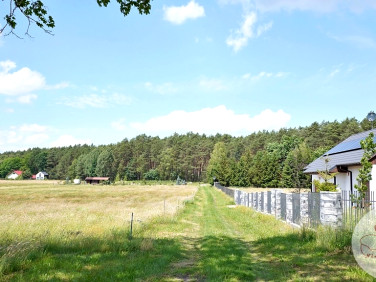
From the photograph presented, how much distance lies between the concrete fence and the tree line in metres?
44.2

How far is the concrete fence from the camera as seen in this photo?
11.0 metres

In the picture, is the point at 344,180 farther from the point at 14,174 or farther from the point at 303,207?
the point at 14,174

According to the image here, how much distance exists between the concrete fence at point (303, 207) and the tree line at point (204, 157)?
4423 cm

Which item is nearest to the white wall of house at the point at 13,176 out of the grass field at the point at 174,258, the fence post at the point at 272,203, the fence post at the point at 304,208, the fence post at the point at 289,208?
the fence post at the point at 272,203

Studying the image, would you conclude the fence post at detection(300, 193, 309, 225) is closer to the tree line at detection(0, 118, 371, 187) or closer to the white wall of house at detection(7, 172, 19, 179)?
the tree line at detection(0, 118, 371, 187)

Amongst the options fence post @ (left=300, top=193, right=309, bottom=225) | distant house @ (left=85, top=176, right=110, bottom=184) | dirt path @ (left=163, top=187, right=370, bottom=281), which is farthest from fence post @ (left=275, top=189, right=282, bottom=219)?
distant house @ (left=85, top=176, right=110, bottom=184)

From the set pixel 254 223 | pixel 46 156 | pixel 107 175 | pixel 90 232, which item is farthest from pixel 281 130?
pixel 46 156

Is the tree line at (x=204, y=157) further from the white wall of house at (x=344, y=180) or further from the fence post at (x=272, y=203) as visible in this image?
the fence post at (x=272, y=203)

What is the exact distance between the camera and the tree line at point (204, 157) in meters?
76.3

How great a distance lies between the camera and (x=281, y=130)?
108 m

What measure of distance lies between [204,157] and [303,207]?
375 ft

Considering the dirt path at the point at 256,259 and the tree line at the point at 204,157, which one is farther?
the tree line at the point at 204,157

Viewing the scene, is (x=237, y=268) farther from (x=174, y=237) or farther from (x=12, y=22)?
(x=12, y=22)

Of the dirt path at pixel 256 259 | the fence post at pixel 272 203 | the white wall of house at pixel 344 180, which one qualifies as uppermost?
the white wall of house at pixel 344 180
